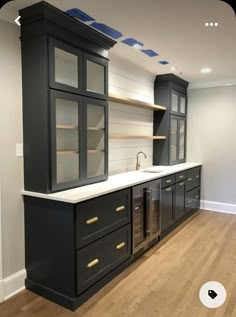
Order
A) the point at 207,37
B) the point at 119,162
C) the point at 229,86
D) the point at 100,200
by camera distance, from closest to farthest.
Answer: the point at 100,200, the point at 207,37, the point at 119,162, the point at 229,86

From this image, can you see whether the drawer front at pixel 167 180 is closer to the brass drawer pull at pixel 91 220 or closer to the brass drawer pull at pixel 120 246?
the brass drawer pull at pixel 120 246

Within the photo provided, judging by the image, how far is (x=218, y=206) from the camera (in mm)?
5102

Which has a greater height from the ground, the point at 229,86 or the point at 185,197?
the point at 229,86

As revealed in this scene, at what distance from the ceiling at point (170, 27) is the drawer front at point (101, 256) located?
204 cm

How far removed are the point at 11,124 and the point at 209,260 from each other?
104 inches

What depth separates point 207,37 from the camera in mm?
2828

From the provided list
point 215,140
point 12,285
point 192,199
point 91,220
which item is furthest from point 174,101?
point 12,285

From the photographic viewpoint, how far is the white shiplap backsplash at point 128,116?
359cm

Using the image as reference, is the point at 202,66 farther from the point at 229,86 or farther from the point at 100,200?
the point at 100,200

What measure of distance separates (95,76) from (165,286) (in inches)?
89.9

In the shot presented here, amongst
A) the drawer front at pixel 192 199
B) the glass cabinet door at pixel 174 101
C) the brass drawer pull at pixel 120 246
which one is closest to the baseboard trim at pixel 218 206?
the drawer front at pixel 192 199

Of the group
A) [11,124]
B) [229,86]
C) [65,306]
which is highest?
[229,86]

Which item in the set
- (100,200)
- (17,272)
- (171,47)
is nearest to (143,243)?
(100,200)

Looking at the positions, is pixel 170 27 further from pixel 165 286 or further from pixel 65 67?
pixel 165 286
